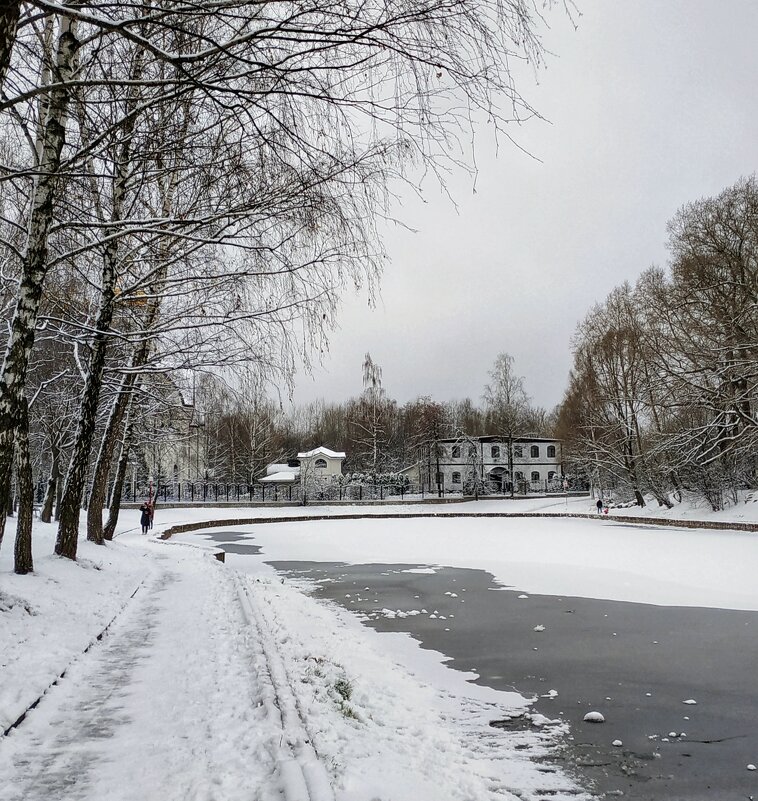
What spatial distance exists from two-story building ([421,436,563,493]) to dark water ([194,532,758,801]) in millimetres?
59038

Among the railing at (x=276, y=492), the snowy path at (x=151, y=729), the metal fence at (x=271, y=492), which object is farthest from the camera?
the railing at (x=276, y=492)

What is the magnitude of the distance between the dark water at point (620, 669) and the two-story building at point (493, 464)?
59038 millimetres

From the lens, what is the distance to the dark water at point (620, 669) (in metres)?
5.00

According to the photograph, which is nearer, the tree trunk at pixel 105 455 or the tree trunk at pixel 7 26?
the tree trunk at pixel 7 26

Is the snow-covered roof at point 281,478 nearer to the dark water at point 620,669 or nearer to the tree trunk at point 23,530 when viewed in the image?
the dark water at point 620,669

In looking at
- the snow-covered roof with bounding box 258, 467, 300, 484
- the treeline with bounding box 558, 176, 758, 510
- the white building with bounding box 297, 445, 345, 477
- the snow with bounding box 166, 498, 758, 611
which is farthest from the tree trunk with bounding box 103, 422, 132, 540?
the white building with bounding box 297, 445, 345, 477

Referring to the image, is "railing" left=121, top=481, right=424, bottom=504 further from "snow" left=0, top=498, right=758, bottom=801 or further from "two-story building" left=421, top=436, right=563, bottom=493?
"snow" left=0, top=498, right=758, bottom=801

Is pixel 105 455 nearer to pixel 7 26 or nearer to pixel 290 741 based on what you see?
pixel 290 741

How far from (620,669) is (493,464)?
8224cm

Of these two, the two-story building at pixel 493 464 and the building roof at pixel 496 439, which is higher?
the building roof at pixel 496 439

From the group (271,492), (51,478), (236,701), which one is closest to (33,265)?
(236,701)

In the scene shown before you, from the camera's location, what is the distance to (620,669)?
7898 millimetres

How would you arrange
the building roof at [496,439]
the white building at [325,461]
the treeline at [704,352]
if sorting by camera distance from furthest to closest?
the white building at [325,461] → the building roof at [496,439] → the treeline at [704,352]

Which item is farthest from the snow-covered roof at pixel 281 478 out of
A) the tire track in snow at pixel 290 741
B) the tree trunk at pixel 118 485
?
the tire track in snow at pixel 290 741
